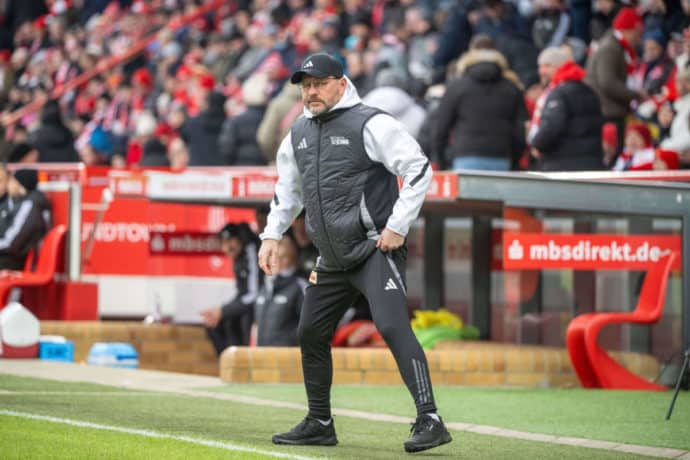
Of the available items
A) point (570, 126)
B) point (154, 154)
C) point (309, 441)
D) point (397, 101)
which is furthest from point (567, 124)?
point (154, 154)

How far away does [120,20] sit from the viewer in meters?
33.1

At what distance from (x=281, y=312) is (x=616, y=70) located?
13.2 feet

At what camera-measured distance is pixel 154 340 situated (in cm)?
1722

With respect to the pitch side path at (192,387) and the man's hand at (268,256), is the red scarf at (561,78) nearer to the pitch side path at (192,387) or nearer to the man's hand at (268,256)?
the pitch side path at (192,387)

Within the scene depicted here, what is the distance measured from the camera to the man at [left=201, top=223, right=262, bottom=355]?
53.5 feet

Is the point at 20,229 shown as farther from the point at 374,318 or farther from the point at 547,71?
the point at 374,318

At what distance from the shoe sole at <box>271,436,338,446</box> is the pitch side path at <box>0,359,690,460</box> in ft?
4.01

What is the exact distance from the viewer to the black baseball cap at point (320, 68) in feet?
27.7

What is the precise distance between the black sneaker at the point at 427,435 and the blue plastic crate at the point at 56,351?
7288 millimetres

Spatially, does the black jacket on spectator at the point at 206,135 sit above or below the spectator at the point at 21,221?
above

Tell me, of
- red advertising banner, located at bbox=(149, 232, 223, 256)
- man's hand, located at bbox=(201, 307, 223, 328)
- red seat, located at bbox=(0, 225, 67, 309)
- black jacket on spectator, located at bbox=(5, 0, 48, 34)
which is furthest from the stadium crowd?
red seat, located at bbox=(0, 225, 67, 309)

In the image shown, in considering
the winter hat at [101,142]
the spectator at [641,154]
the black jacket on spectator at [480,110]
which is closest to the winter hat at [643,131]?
the spectator at [641,154]

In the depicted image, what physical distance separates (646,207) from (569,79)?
5.85ft

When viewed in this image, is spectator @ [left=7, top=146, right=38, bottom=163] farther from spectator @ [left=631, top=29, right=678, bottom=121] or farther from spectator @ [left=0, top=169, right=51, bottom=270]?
spectator @ [left=631, top=29, right=678, bottom=121]
